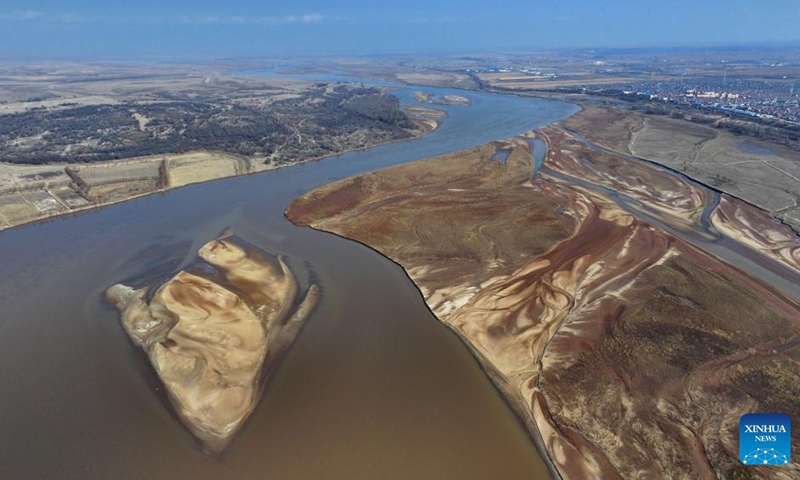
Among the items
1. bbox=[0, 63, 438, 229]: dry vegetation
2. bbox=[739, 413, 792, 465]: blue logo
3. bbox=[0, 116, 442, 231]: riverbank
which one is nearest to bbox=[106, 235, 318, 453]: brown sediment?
bbox=[739, 413, 792, 465]: blue logo

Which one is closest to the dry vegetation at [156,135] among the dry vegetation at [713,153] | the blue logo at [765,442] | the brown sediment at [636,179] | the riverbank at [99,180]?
the riverbank at [99,180]

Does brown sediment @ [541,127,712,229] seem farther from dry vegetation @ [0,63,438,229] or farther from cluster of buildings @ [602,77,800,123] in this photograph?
cluster of buildings @ [602,77,800,123]

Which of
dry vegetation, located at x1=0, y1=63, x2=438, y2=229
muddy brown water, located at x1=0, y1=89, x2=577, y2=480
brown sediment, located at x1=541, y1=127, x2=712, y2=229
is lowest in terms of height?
muddy brown water, located at x1=0, y1=89, x2=577, y2=480

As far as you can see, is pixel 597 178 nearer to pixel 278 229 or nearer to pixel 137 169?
pixel 278 229

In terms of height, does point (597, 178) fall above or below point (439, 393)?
above

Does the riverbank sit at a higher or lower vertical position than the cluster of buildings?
lower

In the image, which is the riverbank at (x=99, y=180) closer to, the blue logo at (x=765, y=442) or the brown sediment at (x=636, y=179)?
the brown sediment at (x=636, y=179)

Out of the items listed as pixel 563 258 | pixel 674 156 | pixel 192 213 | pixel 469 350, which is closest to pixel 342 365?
pixel 469 350
